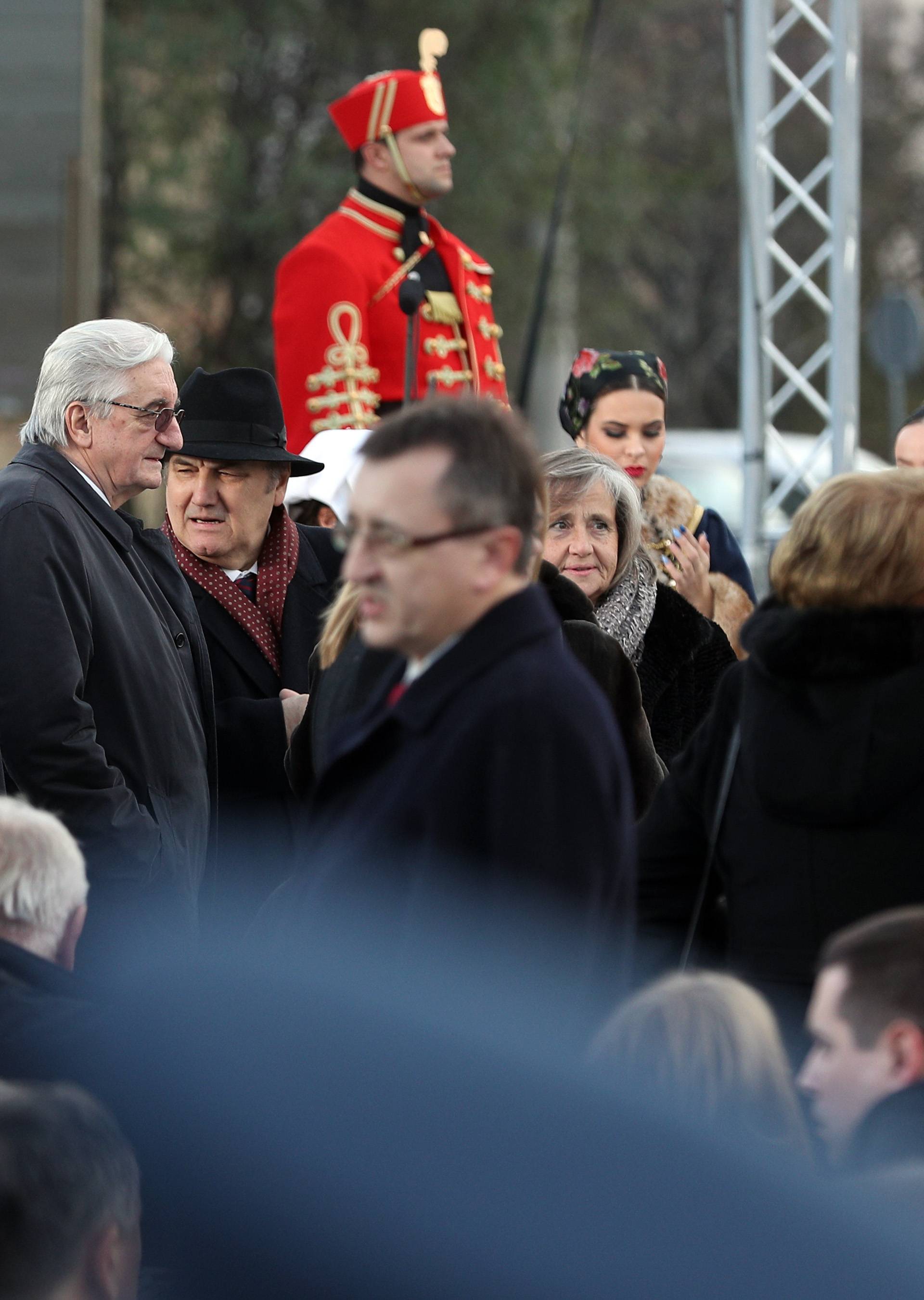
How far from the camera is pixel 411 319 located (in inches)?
197

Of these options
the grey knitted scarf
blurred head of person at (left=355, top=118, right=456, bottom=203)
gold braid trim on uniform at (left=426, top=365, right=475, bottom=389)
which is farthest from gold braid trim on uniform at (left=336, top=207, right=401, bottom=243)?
the grey knitted scarf

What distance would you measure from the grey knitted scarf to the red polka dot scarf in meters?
0.73

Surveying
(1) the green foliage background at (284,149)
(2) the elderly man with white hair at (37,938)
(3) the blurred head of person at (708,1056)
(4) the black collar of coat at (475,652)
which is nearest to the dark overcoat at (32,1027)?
(2) the elderly man with white hair at (37,938)

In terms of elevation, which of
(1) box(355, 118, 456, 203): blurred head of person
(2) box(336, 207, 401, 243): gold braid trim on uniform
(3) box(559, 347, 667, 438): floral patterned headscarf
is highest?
(1) box(355, 118, 456, 203): blurred head of person

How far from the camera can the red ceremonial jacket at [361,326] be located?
5508mm

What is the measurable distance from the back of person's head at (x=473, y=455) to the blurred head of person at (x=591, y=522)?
1746mm

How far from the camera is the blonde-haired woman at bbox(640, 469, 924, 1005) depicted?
103 inches

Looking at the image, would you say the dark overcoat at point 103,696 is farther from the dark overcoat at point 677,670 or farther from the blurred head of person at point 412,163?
the blurred head of person at point 412,163

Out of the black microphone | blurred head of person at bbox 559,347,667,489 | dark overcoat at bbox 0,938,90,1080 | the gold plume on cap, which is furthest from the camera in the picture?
the gold plume on cap

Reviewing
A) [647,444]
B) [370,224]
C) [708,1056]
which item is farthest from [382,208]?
[708,1056]

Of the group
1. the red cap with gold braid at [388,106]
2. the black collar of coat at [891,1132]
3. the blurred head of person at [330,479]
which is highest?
the red cap with gold braid at [388,106]

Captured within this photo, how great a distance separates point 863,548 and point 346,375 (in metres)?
2.99

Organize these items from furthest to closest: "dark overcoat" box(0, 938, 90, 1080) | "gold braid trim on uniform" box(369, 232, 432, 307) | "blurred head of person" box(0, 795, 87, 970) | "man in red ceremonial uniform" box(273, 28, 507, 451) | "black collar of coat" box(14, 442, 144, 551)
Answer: "gold braid trim on uniform" box(369, 232, 432, 307), "man in red ceremonial uniform" box(273, 28, 507, 451), "black collar of coat" box(14, 442, 144, 551), "blurred head of person" box(0, 795, 87, 970), "dark overcoat" box(0, 938, 90, 1080)

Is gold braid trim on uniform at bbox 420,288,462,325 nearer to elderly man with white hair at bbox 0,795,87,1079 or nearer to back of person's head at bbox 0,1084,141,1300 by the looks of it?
elderly man with white hair at bbox 0,795,87,1079
